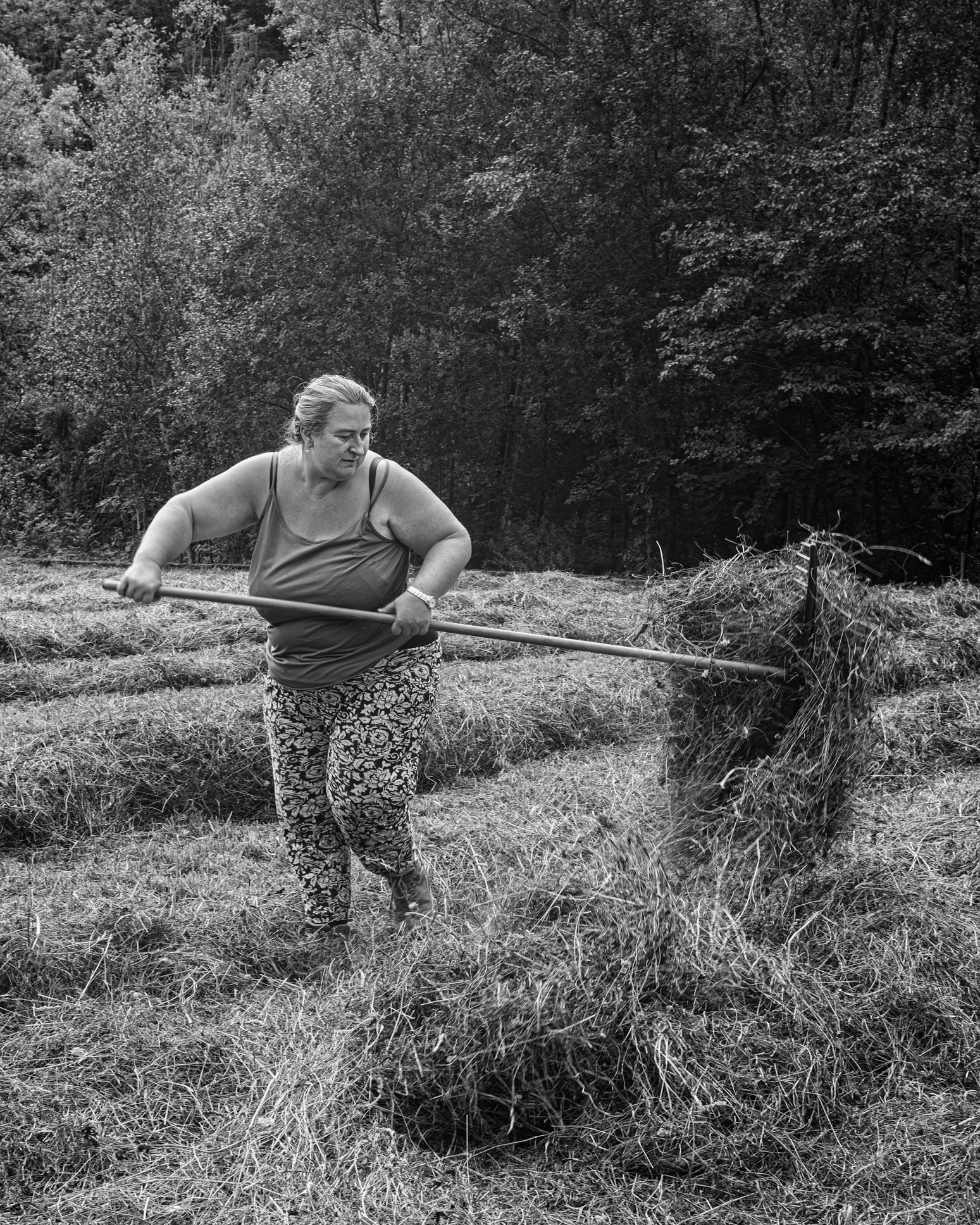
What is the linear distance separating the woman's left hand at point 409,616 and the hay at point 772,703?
880 mm

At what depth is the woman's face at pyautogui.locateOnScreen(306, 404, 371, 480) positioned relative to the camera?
343 cm

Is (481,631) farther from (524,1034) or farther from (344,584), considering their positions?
(524,1034)

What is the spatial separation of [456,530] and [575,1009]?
149 centimetres

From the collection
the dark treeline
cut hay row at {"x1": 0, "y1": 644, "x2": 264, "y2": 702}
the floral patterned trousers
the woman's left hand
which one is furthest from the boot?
the dark treeline

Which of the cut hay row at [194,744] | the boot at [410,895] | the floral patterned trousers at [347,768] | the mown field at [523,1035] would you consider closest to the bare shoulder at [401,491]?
the floral patterned trousers at [347,768]

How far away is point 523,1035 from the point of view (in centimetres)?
271

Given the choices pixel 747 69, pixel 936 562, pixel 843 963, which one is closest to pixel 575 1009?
pixel 843 963

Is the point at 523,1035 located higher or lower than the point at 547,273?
lower

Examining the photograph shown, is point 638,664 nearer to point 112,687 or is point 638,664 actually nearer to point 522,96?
point 112,687

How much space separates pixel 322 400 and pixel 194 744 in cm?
300

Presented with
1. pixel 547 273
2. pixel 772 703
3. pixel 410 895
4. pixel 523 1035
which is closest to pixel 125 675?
pixel 410 895

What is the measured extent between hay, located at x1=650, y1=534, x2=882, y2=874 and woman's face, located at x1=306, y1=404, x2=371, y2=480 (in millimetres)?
1121

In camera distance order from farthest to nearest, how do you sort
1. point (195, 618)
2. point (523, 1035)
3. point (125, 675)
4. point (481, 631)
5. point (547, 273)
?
point (547, 273), point (195, 618), point (125, 675), point (481, 631), point (523, 1035)

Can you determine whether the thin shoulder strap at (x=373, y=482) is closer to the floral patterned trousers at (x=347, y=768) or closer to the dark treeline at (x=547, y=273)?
the floral patterned trousers at (x=347, y=768)
